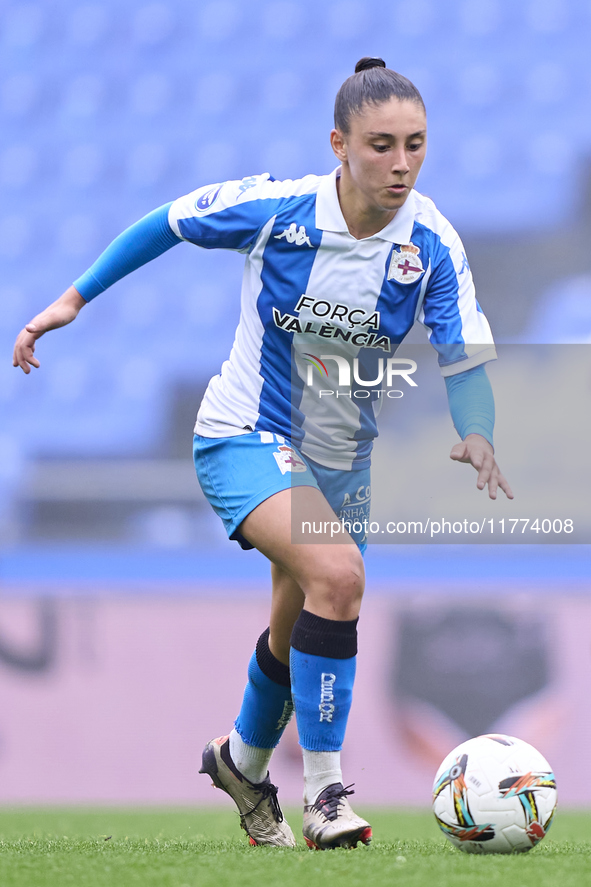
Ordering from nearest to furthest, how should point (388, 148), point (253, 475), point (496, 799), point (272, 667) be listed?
point (496, 799) < point (388, 148) < point (253, 475) < point (272, 667)

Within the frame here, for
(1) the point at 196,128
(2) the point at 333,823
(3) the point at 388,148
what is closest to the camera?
(2) the point at 333,823

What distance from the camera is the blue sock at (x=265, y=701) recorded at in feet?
9.29

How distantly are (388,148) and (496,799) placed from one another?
4.73 ft

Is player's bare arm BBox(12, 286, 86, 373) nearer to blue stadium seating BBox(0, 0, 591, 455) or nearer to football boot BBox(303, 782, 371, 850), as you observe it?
football boot BBox(303, 782, 371, 850)

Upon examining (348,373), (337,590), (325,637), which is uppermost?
(348,373)

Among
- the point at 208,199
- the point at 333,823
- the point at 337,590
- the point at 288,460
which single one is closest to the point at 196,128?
the point at 208,199

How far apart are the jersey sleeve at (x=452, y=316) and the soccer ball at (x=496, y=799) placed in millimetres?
912

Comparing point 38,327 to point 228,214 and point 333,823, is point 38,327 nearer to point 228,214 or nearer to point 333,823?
point 228,214

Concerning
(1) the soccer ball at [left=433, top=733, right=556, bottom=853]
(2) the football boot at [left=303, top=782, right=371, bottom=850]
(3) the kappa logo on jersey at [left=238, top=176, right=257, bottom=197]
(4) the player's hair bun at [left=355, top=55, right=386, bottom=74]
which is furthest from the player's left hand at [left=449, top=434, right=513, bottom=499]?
(4) the player's hair bun at [left=355, top=55, right=386, bottom=74]

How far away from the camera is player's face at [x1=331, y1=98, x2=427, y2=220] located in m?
2.44

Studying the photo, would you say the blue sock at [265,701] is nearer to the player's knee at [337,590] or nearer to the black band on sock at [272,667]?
the black band on sock at [272,667]

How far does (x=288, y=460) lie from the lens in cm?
260

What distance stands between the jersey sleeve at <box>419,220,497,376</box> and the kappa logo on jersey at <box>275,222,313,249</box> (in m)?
0.32

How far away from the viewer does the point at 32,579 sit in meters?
6.11
